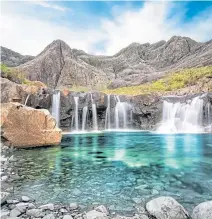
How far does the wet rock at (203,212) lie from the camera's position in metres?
5.99

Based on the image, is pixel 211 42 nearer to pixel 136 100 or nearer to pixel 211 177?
pixel 136 100

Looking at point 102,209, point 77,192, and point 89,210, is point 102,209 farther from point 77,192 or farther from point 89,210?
point 77,192

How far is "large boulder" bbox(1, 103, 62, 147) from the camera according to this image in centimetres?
1585

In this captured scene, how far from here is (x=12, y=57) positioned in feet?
271

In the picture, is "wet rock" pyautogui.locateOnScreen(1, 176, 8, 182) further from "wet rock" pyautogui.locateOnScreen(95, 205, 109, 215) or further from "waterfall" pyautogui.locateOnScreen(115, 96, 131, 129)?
"waterfall" pyautogui.locateOnScreen(115, 96, 131, 129)

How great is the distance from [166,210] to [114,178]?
3.61 meters

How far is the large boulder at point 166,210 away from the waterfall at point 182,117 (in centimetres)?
2753

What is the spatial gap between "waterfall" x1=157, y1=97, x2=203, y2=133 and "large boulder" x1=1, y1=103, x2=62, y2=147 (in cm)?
1981

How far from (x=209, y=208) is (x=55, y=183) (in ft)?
16.7

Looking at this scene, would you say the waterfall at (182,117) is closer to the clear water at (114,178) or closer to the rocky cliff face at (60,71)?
the clear water at (114,178)

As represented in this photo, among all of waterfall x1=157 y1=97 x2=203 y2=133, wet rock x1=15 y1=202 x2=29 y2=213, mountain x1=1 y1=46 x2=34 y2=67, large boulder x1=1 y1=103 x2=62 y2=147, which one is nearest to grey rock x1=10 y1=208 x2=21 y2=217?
wet rock x1=15 y1=202 x2=29 y2=213

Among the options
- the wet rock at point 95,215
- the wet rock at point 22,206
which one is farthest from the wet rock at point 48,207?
the wet rock at point 95,215

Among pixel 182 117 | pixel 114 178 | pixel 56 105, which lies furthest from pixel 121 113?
pixel 114 178

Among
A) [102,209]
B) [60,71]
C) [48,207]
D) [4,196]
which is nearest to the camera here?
[102,209]
